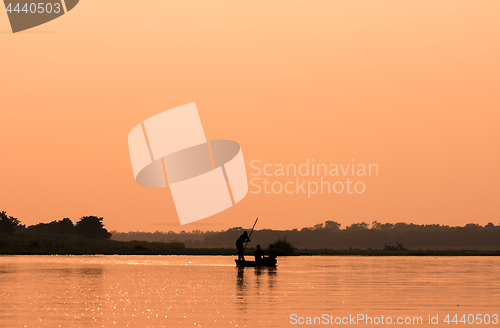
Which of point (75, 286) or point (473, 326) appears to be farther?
point (75, 286)

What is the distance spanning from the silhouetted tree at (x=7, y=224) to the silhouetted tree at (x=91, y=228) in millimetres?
14922

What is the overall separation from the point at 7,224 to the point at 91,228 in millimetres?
19627

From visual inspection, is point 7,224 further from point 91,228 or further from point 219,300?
point 219,300

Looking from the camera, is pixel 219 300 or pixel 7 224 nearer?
pixel 219 300

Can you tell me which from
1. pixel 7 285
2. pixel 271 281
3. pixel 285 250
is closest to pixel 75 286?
pixel 7 285

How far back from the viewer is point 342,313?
2145cm

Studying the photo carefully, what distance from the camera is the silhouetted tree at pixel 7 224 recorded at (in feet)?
497

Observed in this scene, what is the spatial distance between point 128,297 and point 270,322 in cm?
882

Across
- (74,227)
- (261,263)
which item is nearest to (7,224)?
(74,227)

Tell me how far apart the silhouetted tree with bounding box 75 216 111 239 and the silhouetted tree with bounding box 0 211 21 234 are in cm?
1492

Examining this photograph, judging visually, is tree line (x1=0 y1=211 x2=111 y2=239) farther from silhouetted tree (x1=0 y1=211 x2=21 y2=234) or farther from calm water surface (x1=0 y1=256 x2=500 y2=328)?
calm water surface (x1=0 y1=256 x2=500 y2=328)

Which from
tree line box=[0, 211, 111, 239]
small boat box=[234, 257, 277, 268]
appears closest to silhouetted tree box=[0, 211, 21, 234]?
tree line box=[0, 211, 111, 239]

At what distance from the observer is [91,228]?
160 metres

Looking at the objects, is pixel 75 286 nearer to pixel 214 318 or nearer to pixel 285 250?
pixel 214 318
